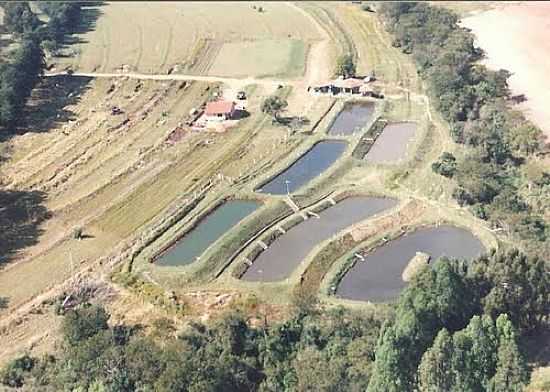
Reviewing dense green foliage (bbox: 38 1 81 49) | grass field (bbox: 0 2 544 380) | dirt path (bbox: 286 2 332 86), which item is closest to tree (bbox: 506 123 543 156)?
grass field (bbox: 0 2 544 380)

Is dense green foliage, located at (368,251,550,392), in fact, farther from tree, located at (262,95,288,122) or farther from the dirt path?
the dirt path

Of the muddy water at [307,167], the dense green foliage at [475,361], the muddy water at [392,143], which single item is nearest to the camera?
the dense green foliage at [475,361]

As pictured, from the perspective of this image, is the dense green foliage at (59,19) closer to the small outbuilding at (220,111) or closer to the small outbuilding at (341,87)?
the small outbuilding at (220,111)

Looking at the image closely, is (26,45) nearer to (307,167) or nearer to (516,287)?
(307,167)

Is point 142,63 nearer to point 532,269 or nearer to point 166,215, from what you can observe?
point 166,215

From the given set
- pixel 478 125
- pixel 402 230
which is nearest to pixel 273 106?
pixel 478 125

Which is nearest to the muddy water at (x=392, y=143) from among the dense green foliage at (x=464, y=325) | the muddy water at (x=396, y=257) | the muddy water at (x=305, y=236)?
the muddy water at (x=305, y=236)
